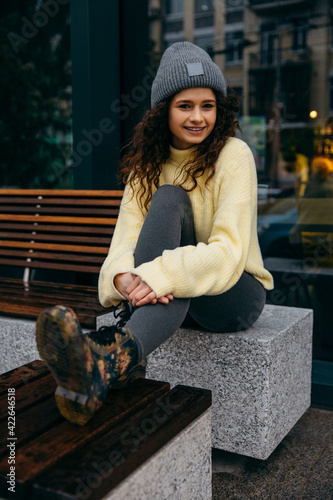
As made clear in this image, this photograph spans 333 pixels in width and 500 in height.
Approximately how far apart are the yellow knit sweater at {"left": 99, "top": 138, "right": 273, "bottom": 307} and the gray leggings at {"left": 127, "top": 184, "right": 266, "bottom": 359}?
0.23ft

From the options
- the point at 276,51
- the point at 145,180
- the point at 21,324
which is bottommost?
the point at 21,324

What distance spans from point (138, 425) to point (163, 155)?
1197 mm

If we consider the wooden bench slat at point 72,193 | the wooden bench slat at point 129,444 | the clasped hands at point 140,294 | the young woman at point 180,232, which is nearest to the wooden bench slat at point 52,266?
the wooden bench slat at point 72,193

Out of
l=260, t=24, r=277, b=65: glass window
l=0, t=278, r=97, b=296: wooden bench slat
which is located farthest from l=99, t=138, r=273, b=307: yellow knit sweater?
l=260, t=24, r=277, b=65: glass window

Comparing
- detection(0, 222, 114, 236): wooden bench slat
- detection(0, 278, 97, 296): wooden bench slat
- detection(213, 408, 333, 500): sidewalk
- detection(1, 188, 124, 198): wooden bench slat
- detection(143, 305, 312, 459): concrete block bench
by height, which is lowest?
detection(213, 408, 333, 500): sidewalk

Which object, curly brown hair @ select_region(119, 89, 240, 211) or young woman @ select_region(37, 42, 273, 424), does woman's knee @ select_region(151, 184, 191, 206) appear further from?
curly brown hair @ select_region(119, 89, 240, 211)

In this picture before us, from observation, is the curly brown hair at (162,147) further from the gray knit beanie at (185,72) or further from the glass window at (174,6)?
the glass window at (174,6)

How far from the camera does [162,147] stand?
87.6 inches

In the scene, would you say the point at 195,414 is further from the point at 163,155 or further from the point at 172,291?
the point at 163,155

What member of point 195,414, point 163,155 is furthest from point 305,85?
point 195,414

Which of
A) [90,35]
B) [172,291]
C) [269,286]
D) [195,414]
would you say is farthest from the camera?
[90,35]

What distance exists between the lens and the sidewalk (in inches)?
81.7

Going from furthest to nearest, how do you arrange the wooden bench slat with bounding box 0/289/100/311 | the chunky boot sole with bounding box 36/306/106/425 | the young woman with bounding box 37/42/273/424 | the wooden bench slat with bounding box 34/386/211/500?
the wooden bench slat with bounding box 0/289/100/311 < the young woman with bounding box 37/42/273/424 < the chunky boot sole with bounding box 36/306/106/425 < the wooden bench slat with bounding box 34/386/211/500

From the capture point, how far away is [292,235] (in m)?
3.63
